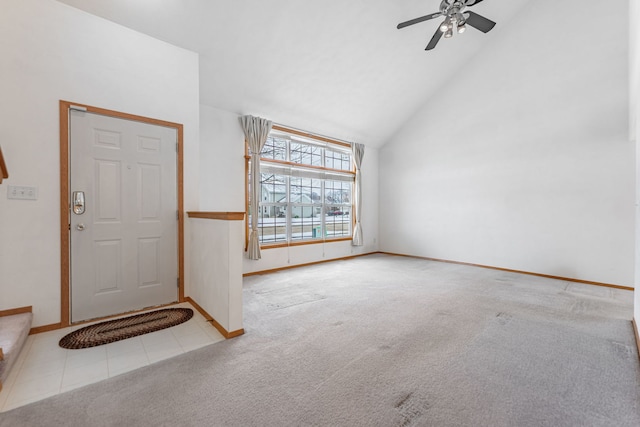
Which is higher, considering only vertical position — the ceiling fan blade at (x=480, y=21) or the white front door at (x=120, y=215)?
the ceiling fan blade at (x=480, y=21)

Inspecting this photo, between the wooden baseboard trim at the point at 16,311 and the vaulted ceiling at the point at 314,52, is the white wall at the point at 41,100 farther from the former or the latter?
the vaulted ceiling at the point at 314,52

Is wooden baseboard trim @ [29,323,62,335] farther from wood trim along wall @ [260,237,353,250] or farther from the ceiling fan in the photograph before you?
the ceiling fan

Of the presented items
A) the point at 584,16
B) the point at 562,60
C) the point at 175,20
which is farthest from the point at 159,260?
the point at 584,16

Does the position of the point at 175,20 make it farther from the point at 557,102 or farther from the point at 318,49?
the point at 557,102

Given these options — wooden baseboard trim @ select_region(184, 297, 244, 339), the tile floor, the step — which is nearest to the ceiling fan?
wooden baseboard trim @ select_region(184, 297, 244, 339)

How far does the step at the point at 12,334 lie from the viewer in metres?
1.73

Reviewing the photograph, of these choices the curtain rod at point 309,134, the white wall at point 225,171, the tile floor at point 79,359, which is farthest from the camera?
the curtain rod at point 309,134

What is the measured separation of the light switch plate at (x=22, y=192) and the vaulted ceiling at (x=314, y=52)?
1.73 meters

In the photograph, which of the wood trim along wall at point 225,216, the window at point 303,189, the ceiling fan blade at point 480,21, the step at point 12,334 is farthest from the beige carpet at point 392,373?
the ceiling fan blade at point 480,21

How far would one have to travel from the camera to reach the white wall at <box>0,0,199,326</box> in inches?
90.9

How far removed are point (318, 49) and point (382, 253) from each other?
4.56 meters

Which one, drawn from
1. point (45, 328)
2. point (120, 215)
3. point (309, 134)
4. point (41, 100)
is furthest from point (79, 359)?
point (309, 134)

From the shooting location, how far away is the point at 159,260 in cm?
302

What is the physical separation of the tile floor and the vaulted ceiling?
9.86 feet
